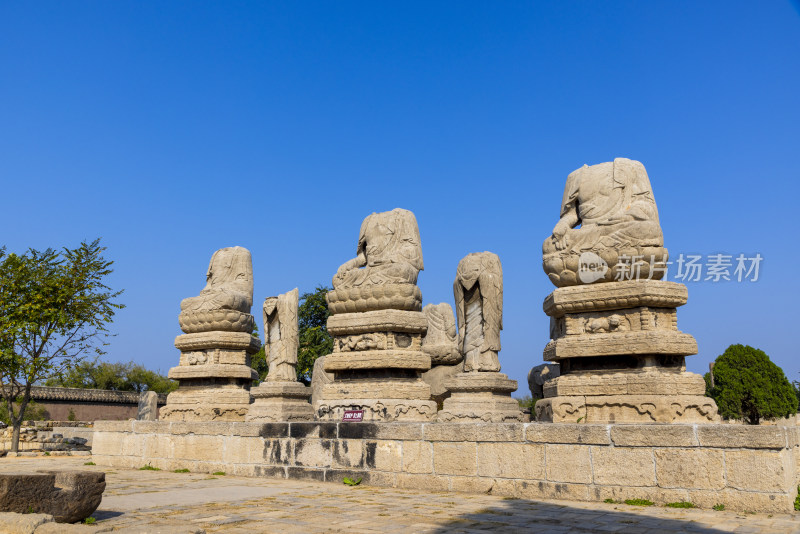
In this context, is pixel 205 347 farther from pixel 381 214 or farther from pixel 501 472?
pixel 501 472

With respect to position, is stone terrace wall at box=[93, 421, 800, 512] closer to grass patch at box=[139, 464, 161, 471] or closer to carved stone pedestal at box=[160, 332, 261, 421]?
grass patch at box=[139, 464, 161, 471]

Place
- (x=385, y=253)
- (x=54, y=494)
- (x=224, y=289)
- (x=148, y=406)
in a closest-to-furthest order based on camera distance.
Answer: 1. (x=54, y=494)
2. (x=385, y=253)
3. (x=224, y=289)
4. (x=148, y=406)

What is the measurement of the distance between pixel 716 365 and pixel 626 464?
26.1m

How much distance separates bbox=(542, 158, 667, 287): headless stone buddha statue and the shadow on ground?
2877mm

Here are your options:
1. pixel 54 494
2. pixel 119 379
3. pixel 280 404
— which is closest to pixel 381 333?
pixel 280 404

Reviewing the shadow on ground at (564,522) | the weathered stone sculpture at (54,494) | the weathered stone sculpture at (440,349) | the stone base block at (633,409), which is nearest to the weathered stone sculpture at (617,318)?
the stone base block at (633,409)

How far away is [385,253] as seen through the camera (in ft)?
33.9

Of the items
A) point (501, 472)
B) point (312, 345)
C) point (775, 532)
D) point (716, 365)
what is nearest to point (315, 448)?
→ point (501, 472)

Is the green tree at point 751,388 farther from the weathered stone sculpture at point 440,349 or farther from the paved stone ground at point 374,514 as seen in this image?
the paved stone ground at point 374,514

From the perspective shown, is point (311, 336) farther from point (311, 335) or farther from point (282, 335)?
point (282, 335)

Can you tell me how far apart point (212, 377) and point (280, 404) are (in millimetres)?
2035

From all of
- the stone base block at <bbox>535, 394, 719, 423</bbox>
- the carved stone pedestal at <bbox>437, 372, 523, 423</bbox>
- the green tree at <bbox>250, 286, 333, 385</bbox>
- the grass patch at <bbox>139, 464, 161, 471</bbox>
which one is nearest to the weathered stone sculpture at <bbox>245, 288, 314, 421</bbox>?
the grass patch at <bbox>139, 464, 161, 471</bbox>

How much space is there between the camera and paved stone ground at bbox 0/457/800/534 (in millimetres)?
4891

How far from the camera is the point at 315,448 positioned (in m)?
8.24
